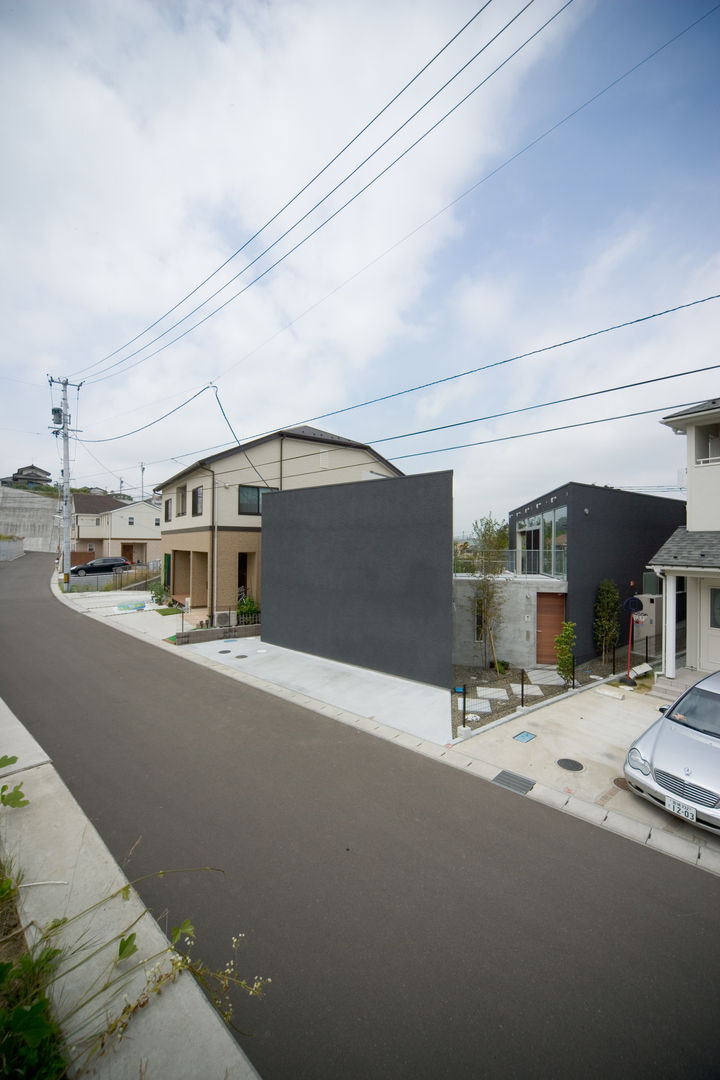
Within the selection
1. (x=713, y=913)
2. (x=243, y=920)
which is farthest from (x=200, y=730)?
(x=713, y=913)

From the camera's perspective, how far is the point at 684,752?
16.0 ft

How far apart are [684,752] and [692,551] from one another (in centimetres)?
604

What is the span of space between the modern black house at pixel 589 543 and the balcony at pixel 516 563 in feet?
0.10

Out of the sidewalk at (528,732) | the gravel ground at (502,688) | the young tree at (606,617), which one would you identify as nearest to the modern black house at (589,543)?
the young tree at (606,617)

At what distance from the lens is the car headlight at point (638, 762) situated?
495 cm

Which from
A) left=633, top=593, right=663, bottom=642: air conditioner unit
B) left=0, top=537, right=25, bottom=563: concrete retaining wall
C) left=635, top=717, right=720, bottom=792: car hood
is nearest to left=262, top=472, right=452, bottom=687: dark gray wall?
left=635, top=717, right=720, bottom=792: car hood

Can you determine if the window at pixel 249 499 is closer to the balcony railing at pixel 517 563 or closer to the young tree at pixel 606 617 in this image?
the balcony railing at pixel 517 563

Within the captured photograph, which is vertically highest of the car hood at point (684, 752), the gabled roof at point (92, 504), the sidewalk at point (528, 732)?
the gabled roof at point (92, 504)

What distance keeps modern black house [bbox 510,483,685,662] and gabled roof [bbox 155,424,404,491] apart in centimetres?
662

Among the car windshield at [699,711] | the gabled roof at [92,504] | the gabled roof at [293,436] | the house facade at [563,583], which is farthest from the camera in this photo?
the gabled roof at [92,504]

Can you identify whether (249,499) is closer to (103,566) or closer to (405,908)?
(405,908)

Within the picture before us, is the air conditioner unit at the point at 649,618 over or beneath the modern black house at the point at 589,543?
beneath

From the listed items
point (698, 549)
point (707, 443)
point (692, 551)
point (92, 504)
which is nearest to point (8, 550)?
point (92, 504)

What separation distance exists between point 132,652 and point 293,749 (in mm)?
7740
